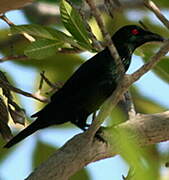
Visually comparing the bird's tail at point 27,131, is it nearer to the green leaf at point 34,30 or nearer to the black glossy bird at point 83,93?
the black glossy bird at point 83,93

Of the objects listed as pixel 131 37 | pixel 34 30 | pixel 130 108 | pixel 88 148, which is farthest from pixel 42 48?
pixel 131 37

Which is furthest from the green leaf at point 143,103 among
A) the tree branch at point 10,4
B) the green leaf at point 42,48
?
the tree branch at point 10,4

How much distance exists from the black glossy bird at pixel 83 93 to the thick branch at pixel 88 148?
0.72 meters

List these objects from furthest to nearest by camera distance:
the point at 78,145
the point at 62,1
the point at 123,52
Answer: the point at 123,52 → the point at 78,145 → the point at 62,1

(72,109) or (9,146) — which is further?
(72,109)

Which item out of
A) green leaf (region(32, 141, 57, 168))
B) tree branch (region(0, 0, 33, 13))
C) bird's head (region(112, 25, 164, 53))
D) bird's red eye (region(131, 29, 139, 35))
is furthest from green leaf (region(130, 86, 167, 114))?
tree branch (region(0, 0, 33, 13))

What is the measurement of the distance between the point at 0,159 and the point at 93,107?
Result: 832 mm

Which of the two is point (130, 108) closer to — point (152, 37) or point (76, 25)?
point (76, 25)

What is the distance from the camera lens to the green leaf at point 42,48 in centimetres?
207

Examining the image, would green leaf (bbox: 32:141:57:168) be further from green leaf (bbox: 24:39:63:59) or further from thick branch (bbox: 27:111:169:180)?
green leaf (bbox: 24:39:63:59)

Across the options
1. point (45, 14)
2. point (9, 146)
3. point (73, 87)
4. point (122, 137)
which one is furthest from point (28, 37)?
point (122, 137)

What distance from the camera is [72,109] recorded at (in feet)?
10.8

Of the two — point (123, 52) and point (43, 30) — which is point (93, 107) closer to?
point (123, 52)

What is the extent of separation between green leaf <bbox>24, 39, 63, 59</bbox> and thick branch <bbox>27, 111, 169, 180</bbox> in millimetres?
411
